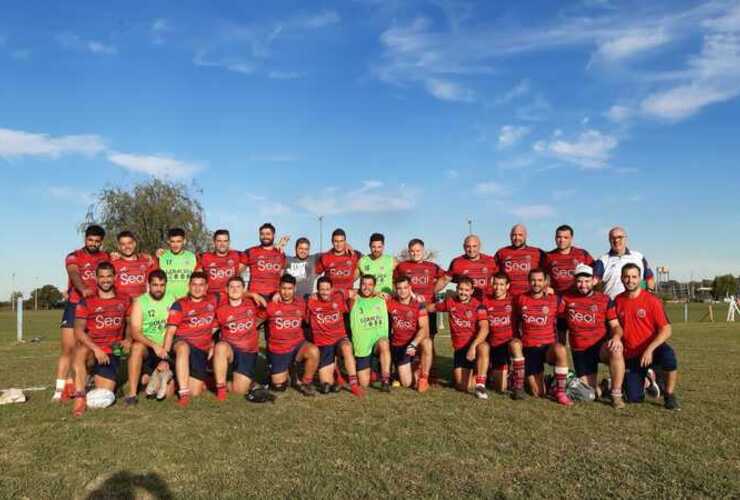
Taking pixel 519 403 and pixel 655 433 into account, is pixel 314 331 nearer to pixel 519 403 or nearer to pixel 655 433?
pixel 519 403

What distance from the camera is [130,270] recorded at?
7582 millimetres

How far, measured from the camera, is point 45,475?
404 centimetres

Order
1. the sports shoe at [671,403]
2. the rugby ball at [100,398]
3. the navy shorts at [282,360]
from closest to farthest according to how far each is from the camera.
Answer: the sports shoe at [671,403]
the rugby ball at [100,398]
the navy shorts at [282,360]

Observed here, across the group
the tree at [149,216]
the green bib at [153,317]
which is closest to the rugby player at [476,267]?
the green bib at [153,317]

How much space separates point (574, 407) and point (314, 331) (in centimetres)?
342

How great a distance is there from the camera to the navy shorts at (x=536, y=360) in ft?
23.0

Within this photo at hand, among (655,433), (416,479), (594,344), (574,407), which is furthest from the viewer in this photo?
(594,344)

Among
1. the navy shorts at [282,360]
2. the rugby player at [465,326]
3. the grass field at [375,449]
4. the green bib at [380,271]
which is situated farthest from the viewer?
the green bib at [380,271]

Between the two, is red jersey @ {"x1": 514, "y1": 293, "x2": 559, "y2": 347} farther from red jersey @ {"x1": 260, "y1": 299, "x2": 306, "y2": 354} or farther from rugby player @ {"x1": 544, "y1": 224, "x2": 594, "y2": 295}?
red jersey @ {"x1": 260, "y1": 299, "x2": 306, "y2": 354}

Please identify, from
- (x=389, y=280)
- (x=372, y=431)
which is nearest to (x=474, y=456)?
(x=372, y=431)

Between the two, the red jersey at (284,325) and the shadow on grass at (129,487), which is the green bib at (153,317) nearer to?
the red jersey at (284,325)

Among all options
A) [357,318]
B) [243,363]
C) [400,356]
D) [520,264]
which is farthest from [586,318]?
[243,363]

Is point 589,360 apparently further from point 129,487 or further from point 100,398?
point 100,398

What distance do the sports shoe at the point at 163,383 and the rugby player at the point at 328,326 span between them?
1894 mm
